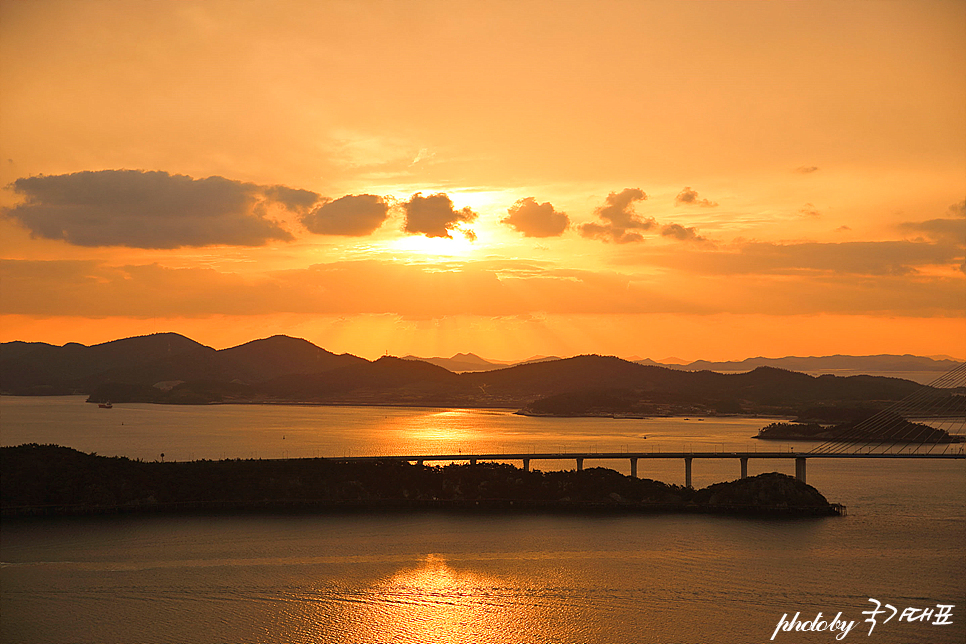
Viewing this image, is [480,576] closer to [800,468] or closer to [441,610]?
[441,610]

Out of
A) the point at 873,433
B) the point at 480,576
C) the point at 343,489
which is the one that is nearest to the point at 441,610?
the point at 480,576

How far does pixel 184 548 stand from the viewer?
59.9m

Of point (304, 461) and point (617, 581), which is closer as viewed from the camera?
point (617, 581)

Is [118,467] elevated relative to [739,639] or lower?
elevated

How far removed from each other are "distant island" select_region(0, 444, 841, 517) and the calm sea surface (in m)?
4.17

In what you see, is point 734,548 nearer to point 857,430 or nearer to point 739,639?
point 739,639

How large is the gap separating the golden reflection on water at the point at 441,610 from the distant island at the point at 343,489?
25.9 m

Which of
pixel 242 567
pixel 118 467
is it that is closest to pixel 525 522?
pixel 242 567

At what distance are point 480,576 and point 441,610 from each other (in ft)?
23.7

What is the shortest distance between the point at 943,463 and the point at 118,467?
387 ft

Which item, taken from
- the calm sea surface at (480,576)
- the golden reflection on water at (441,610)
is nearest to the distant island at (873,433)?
the calm sea surface at (480,576)

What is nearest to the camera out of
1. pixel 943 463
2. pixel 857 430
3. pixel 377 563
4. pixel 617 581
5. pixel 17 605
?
pixel 17 605

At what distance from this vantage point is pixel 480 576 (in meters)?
53.4

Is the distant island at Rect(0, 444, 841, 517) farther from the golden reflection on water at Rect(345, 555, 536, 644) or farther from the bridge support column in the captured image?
the golden reflection on water at Rect(345, 555, 536, 644)
